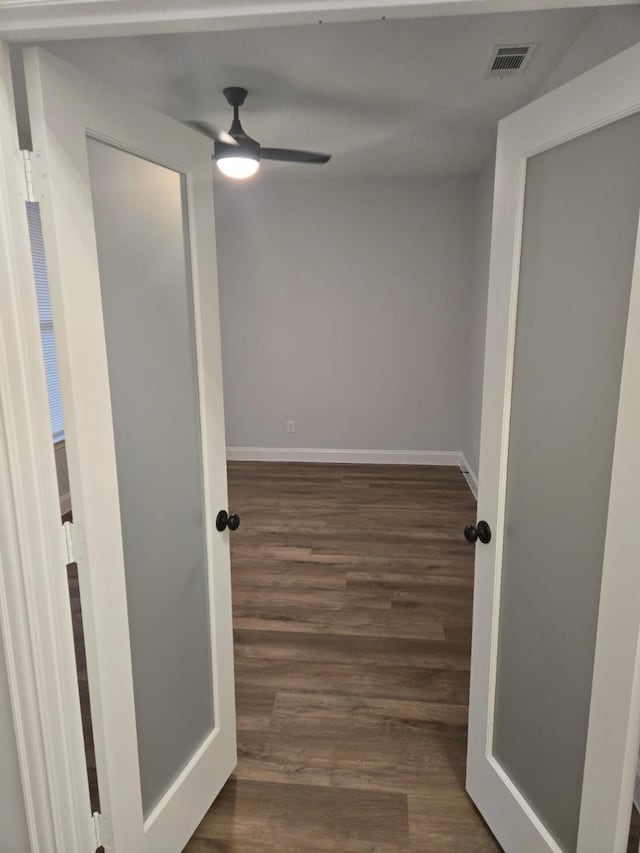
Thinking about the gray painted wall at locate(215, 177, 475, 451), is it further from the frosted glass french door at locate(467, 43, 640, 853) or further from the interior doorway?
the frosted glass french door at locate(467, 43, 640, 853)

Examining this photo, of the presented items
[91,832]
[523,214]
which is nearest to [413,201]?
[523,214]

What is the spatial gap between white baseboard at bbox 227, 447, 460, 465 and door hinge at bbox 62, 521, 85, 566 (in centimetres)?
466

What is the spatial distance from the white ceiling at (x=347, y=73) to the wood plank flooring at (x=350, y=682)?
268 cm

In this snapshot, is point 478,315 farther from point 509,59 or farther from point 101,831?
point 101,831

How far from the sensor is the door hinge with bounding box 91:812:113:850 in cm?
142

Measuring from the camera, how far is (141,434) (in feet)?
4.77

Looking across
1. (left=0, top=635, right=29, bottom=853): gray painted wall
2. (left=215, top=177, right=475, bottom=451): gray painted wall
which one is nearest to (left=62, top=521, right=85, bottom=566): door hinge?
(left=0, top=635, right=29, bottom=853): gray painted wall

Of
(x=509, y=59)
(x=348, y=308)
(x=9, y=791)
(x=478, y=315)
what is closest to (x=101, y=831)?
(x=9, y=791)

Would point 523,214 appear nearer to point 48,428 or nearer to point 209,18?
point 209,18

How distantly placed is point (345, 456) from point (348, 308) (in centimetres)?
149

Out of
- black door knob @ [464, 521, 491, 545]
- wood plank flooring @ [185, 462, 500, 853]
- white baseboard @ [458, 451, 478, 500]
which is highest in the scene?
black door knob @ [464, 521, 491, 545]

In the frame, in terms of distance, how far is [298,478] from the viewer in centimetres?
541

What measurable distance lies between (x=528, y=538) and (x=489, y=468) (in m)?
0.23

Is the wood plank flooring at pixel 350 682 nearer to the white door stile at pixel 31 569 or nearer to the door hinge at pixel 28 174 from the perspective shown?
the white door stile at pixel 31 569
